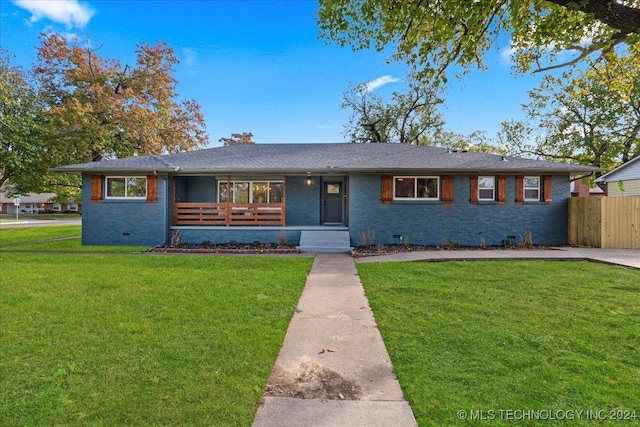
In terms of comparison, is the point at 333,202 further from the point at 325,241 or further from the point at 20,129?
A: the point at 20,129

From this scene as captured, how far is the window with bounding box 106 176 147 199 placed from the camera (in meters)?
12.7

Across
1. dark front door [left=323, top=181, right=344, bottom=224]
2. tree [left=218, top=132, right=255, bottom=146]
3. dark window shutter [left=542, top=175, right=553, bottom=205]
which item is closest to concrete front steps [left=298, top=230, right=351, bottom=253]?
dark front door [left=323, top=181, right=344, bottom=224]

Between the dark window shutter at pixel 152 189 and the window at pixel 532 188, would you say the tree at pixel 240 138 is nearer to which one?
the dark window shutter at pixel 152 189

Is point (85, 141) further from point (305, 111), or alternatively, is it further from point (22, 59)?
point (305, 111)

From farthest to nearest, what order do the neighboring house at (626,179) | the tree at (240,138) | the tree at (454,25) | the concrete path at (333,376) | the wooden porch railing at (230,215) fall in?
the tree at (240,138) → the neighboring house at (626,179) → the wooden porch railing at (230,215) → the tree at (454,25) → the concrete path at (333,376)

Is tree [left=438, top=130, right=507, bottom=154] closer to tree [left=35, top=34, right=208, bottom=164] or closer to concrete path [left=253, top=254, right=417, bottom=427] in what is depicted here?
tree [left=35, top=34, right=208, bottom=164]

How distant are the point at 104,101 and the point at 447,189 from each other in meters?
22.4

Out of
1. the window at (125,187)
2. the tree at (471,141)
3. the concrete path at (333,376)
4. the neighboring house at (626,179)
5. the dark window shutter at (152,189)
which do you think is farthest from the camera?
the tree at (471,141)

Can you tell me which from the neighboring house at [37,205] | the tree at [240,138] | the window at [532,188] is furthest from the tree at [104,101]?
the neighboring house at [37,205]

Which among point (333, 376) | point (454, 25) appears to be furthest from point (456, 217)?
point (333, 376)

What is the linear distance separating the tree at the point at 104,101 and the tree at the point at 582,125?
2807 centimetres

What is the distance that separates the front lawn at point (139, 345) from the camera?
2.41 meters

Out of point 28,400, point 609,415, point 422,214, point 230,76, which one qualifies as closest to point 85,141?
point 230,76

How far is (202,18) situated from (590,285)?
49.4ft
